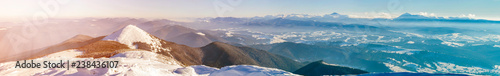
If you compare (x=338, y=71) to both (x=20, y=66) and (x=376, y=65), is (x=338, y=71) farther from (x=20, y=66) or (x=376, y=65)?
(x=376, y=65)

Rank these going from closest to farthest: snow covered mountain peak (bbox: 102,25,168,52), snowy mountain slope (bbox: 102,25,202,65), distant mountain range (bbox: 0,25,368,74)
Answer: distant mountain range (bbox: 0,25,368,74), snowy mountain slope (bbox: 102,25,202,65), snow covered mountain peak (bbox: 102,25,168,52)

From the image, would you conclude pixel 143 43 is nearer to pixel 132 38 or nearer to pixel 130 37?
pixel 132 38

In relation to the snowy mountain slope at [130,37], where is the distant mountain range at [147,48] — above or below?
below

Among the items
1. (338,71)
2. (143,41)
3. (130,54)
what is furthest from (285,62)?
(130,54)

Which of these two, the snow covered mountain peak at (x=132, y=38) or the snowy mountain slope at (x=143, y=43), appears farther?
the snow covered mountain peak at (x=132, y=38)

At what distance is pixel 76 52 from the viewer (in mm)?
36594

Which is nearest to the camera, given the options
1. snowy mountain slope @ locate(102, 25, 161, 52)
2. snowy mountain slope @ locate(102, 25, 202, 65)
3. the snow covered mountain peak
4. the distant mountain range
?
the distant mountain range

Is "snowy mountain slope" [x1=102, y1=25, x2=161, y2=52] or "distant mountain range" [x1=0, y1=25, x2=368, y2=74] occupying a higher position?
"snowy mountain slope" [x1=102, y1=25, x2=161, y2=52]

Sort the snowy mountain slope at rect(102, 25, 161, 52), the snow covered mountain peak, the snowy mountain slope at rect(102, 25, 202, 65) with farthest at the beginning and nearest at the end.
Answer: the snowy mountain slope at rect(102, 25, 161, 52)
the snow covered mountain peak
the snowy mountain slope at rect(102, 25, 202, 65)

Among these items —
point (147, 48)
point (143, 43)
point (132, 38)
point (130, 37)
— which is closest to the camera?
point (147, 48)

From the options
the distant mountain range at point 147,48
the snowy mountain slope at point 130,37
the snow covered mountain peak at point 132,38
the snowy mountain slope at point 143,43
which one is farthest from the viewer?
the snowy mountain slope at point 130,37

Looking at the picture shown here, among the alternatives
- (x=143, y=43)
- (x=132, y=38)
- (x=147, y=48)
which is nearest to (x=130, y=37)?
(x=132, y=38)

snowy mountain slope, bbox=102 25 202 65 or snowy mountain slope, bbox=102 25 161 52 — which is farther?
snowy mountain slope, bbox=102 25 161 52

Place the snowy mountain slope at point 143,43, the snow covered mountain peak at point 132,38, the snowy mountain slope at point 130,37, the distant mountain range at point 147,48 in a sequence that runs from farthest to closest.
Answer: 1. the snowy mountain slope at point 130,37
2. the snow covered mountain peak at point 132,38
3. the snowy mountain slope at point 143,43
4. the distant mountain range at point 147,48
